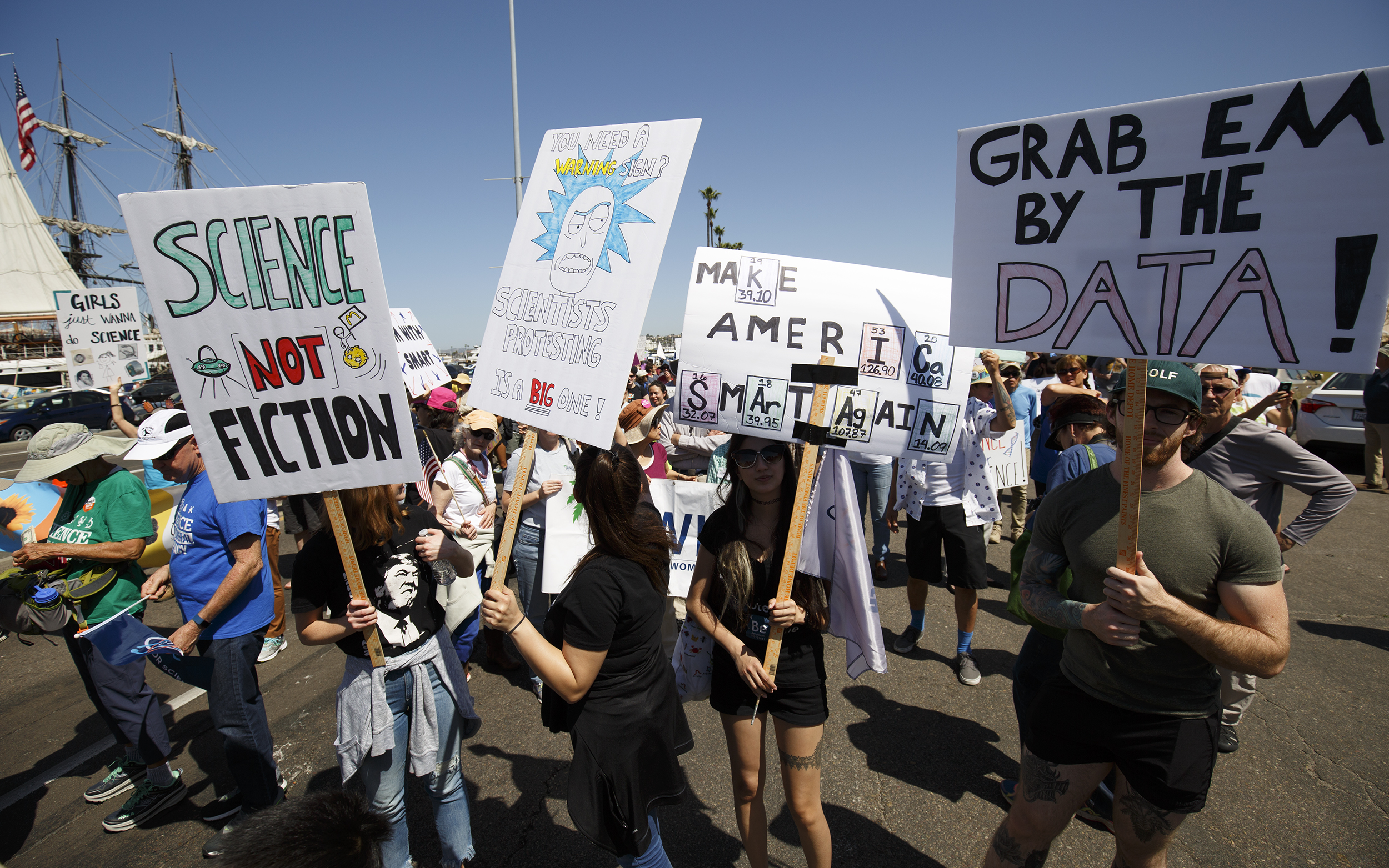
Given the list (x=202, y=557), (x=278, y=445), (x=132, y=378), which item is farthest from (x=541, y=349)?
(x=132, y=378)

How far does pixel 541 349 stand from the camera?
7.73 feet

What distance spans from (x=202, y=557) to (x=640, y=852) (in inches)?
101

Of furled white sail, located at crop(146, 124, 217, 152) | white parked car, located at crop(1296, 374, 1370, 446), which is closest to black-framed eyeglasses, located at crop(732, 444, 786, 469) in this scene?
white parked car, located at crop(1296, 374, 1370, 446)

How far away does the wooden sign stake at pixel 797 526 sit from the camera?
2.35 metres

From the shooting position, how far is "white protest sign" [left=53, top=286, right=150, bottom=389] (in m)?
7.46

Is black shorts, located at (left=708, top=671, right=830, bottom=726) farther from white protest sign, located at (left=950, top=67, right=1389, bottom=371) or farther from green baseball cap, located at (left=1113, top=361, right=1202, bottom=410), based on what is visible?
green baseball cap, located at (left=1113, top=361, right=1202, bottom=410)

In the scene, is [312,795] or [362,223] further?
[362,223]

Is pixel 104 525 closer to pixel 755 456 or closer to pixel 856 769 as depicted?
pixel 755 456

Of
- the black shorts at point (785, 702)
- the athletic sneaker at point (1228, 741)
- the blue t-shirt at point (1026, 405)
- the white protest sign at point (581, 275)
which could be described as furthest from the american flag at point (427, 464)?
the blue t-shirt at point (1026, 405)

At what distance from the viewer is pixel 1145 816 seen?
1.96 meters

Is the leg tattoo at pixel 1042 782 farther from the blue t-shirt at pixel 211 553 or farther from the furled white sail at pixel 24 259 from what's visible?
the furled white sail at pixel 24 259

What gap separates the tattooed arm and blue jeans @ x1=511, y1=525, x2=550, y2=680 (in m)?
3.16

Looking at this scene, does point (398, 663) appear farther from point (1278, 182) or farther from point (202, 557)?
point (1278, 182)

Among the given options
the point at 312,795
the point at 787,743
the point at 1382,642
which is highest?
the point at 312,795
